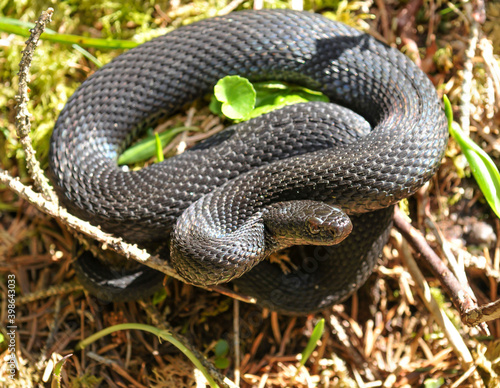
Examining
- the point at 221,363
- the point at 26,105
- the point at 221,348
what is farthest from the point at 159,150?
the point at 221,363

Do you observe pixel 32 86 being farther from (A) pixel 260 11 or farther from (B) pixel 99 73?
(A) pixel 260 11

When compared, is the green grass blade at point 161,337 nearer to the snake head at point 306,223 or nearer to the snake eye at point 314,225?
the snake head at point 306,223

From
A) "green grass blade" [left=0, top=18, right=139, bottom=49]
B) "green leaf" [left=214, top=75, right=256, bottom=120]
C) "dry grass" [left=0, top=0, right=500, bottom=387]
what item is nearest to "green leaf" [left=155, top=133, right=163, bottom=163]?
"dry grass" [left=0, top=0, right=500, bottom=387]

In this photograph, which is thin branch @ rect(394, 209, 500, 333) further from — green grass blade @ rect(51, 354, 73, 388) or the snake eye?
green grass blade @ rect(51, 354, 73, 388)

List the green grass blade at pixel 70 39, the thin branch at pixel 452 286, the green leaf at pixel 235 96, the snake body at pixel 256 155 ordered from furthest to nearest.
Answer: the green grass blade at pixel 70 39, the green leaf at pixel 235 96, the snake body at pixel 256 155, the thin branch at pixel 452 286

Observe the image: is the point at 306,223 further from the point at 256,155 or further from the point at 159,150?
the point at 159,150

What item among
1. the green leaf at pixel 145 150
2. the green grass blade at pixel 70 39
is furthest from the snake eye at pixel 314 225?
the green grass blade at pixel 70 39
